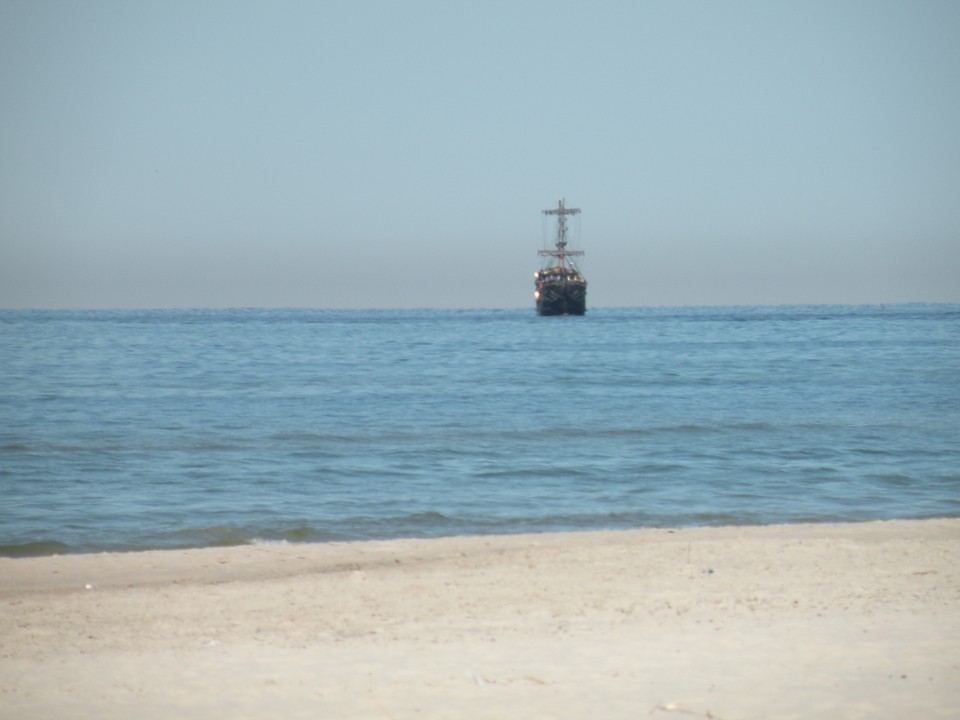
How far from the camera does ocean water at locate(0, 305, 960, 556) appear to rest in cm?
1261

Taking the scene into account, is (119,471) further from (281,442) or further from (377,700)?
(377,700)

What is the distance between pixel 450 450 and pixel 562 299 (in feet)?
321

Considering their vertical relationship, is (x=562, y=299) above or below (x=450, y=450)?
above

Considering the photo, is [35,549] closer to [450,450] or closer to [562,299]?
[450,450]

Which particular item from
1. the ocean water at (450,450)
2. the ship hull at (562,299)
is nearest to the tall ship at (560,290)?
the ship hull at (562,299)

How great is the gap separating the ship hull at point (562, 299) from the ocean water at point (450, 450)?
243ft

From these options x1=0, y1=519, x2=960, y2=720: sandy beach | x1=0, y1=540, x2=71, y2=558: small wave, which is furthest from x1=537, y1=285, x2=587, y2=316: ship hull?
x1=0, y1=519, x2=960, y2=720: sandy beach

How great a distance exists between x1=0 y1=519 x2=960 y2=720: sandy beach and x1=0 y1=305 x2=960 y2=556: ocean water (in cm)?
222

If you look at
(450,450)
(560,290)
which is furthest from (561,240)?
(450,450)

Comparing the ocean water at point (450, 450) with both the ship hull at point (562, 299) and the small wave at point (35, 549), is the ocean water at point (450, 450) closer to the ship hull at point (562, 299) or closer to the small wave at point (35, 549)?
the small wave at point (35, 549)

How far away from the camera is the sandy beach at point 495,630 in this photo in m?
5.42

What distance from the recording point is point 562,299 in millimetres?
115875

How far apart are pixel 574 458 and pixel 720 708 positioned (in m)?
12.5

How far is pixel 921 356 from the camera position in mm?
48594
